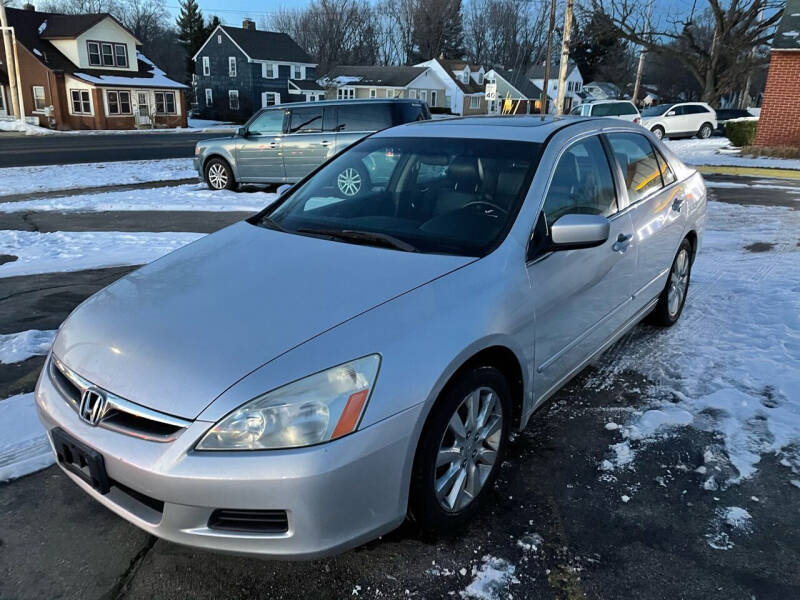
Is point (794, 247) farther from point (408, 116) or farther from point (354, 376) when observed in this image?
point (354, 376)

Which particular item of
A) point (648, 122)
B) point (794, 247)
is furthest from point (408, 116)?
point (648, 122)

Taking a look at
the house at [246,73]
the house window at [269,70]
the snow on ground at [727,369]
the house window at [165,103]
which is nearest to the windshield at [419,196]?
the snow on ground at [727,369]

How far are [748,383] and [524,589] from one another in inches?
98.8

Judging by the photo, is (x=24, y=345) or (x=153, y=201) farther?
(x=153, y=201)

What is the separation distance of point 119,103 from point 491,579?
4638 cm

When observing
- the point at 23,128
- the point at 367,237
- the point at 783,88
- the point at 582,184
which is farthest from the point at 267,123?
the point at 23,128

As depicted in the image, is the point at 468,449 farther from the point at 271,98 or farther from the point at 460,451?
the point at 271,98

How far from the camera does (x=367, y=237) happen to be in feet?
10.3

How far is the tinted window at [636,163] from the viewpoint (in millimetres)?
4086

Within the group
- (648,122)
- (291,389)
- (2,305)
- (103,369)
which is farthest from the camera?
(648,122)

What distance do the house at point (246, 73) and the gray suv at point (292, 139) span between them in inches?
1667

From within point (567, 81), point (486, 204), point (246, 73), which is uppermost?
point (567, 81)

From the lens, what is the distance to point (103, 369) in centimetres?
234

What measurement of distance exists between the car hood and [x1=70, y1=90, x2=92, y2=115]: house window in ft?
145
